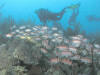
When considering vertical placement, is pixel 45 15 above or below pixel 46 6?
below

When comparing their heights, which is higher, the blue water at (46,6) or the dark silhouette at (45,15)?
the blue water at (46,6)

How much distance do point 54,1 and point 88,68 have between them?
501ft

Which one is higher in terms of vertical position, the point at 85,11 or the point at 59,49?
the point at 85,11

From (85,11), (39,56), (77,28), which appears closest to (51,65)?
(39,56)

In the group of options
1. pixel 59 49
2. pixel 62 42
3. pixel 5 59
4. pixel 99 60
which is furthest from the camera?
pixel 62 42

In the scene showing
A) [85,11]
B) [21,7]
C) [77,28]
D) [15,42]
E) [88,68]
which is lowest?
[88,68]

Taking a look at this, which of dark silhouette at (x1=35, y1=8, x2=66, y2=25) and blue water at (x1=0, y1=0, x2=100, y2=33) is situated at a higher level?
blue water at (x1=0, y1=0, x2=100, y2=33)

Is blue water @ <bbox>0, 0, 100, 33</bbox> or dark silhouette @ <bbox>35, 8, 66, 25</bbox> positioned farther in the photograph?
blue water @ <bbox>0, 0, 100, 33</bbox>

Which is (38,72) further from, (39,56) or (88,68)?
(88,68)

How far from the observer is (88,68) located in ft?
18.3

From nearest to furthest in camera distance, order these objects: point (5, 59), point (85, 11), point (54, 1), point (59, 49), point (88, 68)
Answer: point (5, 59)
point (88, 68)
point (59, 49)
point (85, 11)
point (54, 1)

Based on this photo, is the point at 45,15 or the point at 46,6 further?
the point at 46,6

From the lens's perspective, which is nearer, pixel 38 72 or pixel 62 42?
pixel 38 72

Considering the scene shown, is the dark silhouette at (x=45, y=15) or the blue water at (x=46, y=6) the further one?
the blue water at (x=46, y=6)
